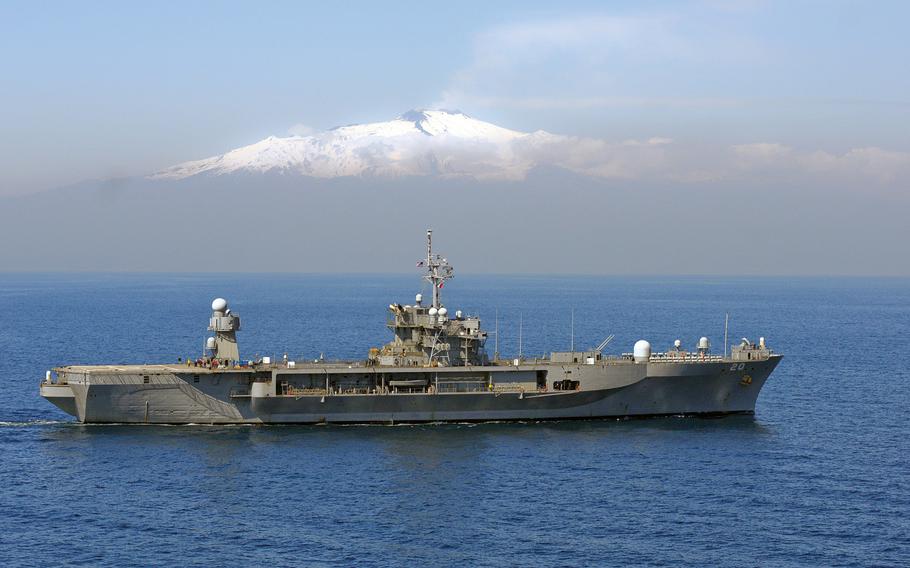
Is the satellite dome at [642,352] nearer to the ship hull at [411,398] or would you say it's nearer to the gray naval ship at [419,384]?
the gray naval ship at [419,384]

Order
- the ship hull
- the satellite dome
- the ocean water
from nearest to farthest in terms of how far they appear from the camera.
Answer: the ocean water, the ship hull, the satellite dome

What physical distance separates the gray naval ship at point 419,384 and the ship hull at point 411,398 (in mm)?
57

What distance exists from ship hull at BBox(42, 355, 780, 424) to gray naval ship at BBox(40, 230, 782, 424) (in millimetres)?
57

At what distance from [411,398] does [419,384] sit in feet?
4.71

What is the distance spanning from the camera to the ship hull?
5481 centimetres

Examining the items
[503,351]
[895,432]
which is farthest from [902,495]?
[503,351]

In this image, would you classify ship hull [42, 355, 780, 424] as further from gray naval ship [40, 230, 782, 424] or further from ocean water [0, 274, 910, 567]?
ocean water [0, 274, 910, 567]

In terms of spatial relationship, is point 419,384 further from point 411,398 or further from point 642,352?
point 642,352

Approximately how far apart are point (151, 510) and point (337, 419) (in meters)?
17.0

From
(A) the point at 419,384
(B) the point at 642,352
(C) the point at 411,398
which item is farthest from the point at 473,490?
(B) the point at 642,352

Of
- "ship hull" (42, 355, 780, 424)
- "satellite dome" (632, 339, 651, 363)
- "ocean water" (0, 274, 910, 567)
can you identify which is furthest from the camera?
"satellite dome" (632, 339, 651, 363)

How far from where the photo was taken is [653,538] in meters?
37.8

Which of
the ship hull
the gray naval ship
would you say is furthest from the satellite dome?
the ship hull

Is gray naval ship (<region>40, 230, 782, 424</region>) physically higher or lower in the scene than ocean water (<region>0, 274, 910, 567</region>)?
higher
